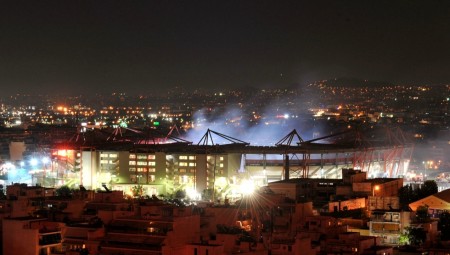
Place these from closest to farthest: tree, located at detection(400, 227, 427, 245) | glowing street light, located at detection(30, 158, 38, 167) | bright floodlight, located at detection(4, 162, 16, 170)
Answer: tree, located at detection(400, 227, 427, 245)
bright floodlight, located at detection(4, 162, 16, 170)
glowing street light, located at detection(30, 158, 38, 167)

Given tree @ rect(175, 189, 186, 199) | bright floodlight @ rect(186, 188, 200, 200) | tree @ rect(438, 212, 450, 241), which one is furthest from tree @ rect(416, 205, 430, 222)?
bright floodlight @ rect(186, 188, 200, 200)

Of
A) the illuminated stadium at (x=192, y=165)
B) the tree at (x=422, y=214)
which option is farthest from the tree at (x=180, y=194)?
the tree at (x=422, y=214)

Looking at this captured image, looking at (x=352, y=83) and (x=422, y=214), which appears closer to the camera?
(x=422, y=214)

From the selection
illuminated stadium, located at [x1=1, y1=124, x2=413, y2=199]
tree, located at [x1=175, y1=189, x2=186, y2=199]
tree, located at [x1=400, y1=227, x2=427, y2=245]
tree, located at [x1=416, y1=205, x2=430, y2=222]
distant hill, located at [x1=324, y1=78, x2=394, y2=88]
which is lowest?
tree, located at [x1=400, y1=227, x2=427, y2=245]

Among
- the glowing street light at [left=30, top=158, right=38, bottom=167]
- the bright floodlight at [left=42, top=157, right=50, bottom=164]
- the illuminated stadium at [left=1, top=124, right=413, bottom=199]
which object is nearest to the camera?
the illuminated stadium at [left=1, top=124, right=413, bottom=199]

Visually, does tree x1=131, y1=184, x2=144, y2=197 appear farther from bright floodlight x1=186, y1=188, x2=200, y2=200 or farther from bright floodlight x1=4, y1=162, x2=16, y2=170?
bright floodlight x1=4, y1=162, x2=16, y2=170

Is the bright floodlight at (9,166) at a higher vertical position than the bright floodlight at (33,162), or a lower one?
lower

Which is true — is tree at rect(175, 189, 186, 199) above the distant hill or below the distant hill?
below

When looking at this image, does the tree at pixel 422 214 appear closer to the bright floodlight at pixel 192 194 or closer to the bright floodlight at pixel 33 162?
the bright floodlight at pixel 192 194

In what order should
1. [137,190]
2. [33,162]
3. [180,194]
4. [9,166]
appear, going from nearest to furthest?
[180,194], [137,190], [9,166], [33,162]

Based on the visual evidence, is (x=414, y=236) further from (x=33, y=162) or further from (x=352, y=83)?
(x=352, y=83)

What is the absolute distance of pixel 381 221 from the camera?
20641mm

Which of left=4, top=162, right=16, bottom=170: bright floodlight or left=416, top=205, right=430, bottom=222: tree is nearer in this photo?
left=416, top=205, right=430, bottom=222: tree

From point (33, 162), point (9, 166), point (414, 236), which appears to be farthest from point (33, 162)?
point (414, 236)
